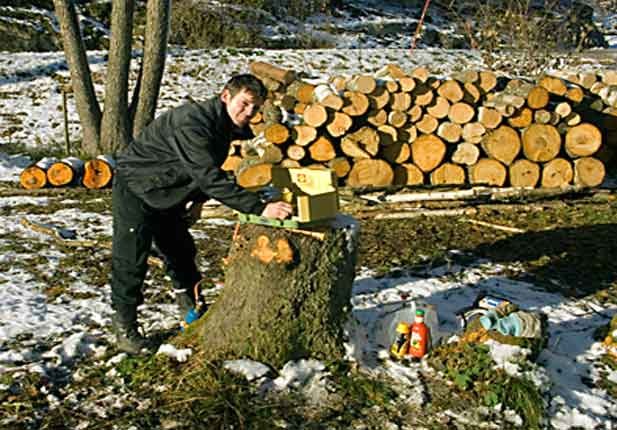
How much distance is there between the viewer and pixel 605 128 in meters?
9.05

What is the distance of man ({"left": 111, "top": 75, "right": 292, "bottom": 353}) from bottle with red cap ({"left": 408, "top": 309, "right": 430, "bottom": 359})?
112 cm

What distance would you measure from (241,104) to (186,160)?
43 cm

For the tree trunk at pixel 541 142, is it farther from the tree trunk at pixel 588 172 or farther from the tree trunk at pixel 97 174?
the tree trunk at pixel 97 174

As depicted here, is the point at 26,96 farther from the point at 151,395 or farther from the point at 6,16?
the point at 151,395

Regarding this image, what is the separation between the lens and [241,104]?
3426 millimetres

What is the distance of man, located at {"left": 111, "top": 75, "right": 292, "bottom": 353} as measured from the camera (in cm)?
337

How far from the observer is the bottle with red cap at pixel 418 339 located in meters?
3.79

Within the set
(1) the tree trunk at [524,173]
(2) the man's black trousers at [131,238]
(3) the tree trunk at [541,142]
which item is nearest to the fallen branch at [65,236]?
(2) the man's black trousers at [131,238]

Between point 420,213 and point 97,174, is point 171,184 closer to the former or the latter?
point 420,213

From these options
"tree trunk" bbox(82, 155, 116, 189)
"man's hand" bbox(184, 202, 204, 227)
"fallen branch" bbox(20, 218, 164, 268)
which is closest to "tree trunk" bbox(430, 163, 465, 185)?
"fallen branch" bbox(20, 218, 164, 268)

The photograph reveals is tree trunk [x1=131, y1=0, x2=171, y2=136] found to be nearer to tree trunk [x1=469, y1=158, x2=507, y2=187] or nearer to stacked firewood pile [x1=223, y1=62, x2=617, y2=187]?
stacked firewood pile [x1=223, y1=62, x2=617, y2=187]

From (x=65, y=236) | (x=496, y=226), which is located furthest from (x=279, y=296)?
(x=496, y=226)

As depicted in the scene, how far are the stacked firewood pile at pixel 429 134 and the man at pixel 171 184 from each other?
433 centimetres

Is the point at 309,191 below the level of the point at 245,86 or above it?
below
